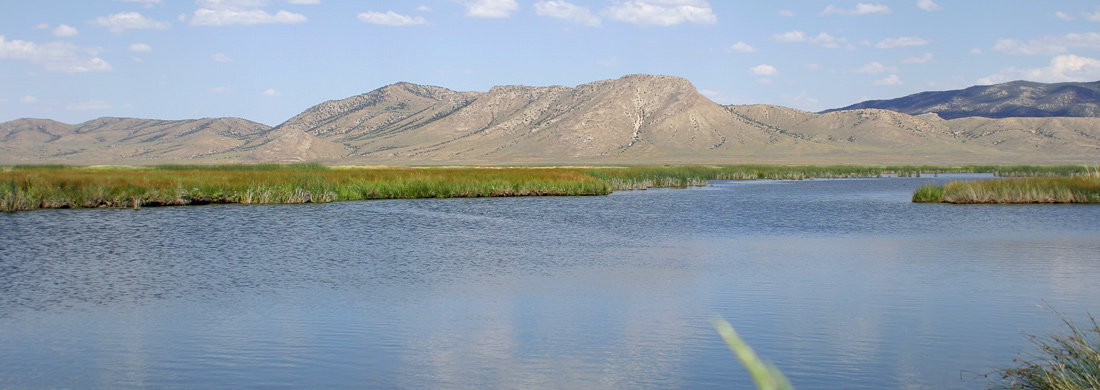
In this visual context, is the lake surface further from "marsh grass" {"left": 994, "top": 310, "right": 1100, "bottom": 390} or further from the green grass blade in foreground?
Answer: "marsh grass" {"left": 994, "top": 310, "right": 1100, "bottom": 390}

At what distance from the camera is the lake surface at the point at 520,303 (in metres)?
9.57

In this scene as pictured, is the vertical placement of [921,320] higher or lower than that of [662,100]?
lower

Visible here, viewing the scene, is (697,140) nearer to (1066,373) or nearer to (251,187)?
(251,187)

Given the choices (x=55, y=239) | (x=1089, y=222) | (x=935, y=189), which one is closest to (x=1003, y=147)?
(x=935, y=189)

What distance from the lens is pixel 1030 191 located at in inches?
1502

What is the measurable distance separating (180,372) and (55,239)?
1569cm

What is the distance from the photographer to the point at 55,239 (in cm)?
2258

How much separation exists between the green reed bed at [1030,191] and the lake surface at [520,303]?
11.1 metres

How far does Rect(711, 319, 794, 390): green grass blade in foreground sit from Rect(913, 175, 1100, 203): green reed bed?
31205 mm

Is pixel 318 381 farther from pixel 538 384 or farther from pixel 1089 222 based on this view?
pixel 1089 222

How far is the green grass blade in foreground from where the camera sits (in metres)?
8.84

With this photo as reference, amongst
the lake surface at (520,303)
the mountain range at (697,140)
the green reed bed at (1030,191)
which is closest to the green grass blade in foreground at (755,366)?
the lake surface at (520,303)

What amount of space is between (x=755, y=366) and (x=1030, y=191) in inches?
1336

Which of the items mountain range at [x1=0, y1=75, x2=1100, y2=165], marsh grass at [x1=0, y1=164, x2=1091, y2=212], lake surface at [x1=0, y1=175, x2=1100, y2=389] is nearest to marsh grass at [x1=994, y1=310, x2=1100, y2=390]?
lake surface at [x1=0, y1=175, x2=1100, y2=389]
